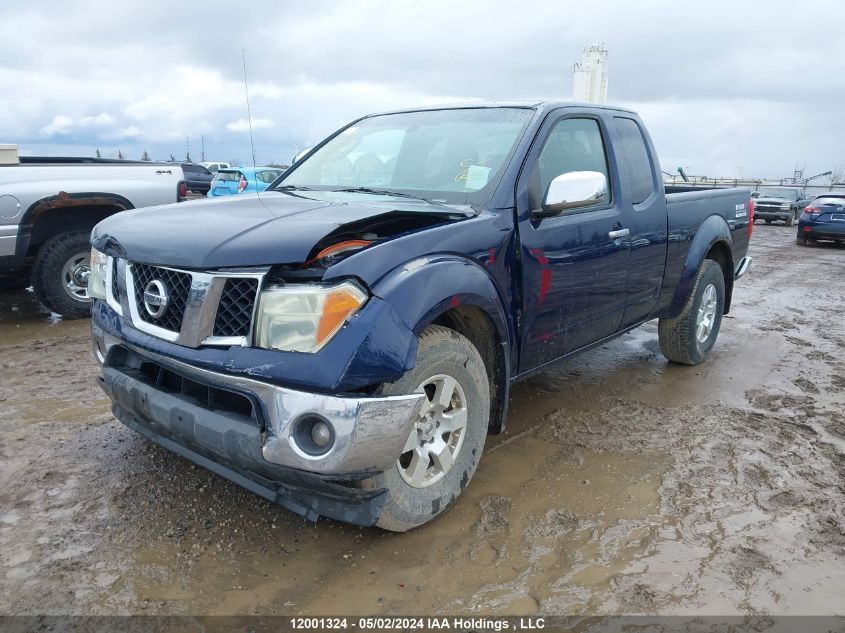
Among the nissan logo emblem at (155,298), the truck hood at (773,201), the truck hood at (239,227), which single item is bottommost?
the truck hood at (773,201)

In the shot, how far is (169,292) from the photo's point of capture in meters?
2.42

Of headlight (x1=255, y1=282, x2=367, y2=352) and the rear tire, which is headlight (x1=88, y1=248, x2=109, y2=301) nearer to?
headlight (x1=255, y1=282, x2=367, y2=352)

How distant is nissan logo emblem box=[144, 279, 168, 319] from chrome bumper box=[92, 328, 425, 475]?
0.78 ft

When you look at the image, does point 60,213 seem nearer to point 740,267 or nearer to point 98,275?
point 98,275

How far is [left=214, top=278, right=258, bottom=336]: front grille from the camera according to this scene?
2.25 meters

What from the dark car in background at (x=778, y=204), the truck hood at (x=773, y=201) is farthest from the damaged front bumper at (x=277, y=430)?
the truck hood at (x=773, y=201)

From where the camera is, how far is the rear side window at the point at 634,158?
3.95m

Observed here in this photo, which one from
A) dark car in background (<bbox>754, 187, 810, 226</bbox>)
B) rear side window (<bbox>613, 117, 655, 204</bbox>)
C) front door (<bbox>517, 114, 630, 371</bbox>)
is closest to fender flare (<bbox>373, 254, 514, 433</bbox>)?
front door (<bbox>517, 114, 630, 371</bbox>)

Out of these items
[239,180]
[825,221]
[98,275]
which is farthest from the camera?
[239,180]

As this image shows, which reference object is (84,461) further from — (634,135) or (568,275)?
(634,135)

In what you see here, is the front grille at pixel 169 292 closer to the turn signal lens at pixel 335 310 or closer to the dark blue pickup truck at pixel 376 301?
the dark blue pickup truck at pixel 376 301

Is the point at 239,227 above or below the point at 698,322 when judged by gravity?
above

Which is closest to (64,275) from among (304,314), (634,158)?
(304,314)

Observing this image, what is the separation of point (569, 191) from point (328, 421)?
165 cm
